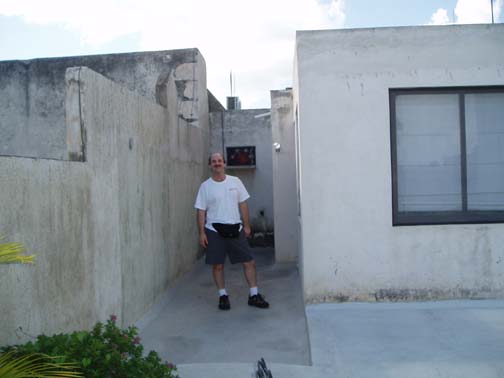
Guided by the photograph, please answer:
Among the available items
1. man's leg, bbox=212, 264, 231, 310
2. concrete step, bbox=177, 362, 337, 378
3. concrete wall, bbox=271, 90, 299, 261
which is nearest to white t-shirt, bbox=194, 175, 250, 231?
man's leg, bbox=212, 264, 231, 310

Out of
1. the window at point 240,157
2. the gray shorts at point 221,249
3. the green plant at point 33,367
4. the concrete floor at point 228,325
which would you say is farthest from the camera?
the window at point 240,157

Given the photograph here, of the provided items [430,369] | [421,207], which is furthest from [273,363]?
[421,207]

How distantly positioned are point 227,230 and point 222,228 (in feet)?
0.20

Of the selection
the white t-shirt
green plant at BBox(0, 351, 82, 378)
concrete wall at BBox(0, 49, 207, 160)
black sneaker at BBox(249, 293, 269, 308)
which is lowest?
black sneaker at BBox(249, 293, 269, 308)

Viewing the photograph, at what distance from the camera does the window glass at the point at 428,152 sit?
17.7ft

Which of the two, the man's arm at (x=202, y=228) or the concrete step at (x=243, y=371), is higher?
the man's arm at (x=202, y=228)

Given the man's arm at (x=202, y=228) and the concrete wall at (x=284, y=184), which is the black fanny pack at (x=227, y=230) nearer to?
the man's arm at (x=202, y=228)

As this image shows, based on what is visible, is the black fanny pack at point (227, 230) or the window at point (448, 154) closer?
the window at point (448, 154)

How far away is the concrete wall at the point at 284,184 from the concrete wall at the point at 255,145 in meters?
1.78

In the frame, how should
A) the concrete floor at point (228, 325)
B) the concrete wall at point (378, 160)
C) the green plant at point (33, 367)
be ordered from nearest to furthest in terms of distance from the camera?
the green plant at point (33, 367) → the concrete floor at point (228, 325) → the concrete wall at point (378, 160)

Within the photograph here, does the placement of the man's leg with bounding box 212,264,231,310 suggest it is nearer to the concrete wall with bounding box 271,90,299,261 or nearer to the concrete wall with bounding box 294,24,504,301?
the concrete wall with bounding box 294,24,504,301

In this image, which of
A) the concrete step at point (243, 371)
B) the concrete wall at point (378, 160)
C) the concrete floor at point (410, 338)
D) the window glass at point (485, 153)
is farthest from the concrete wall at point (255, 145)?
the concrete step at point (243, 371)

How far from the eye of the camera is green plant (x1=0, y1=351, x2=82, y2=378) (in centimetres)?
216

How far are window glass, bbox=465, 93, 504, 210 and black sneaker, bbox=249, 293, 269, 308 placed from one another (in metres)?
2.34
